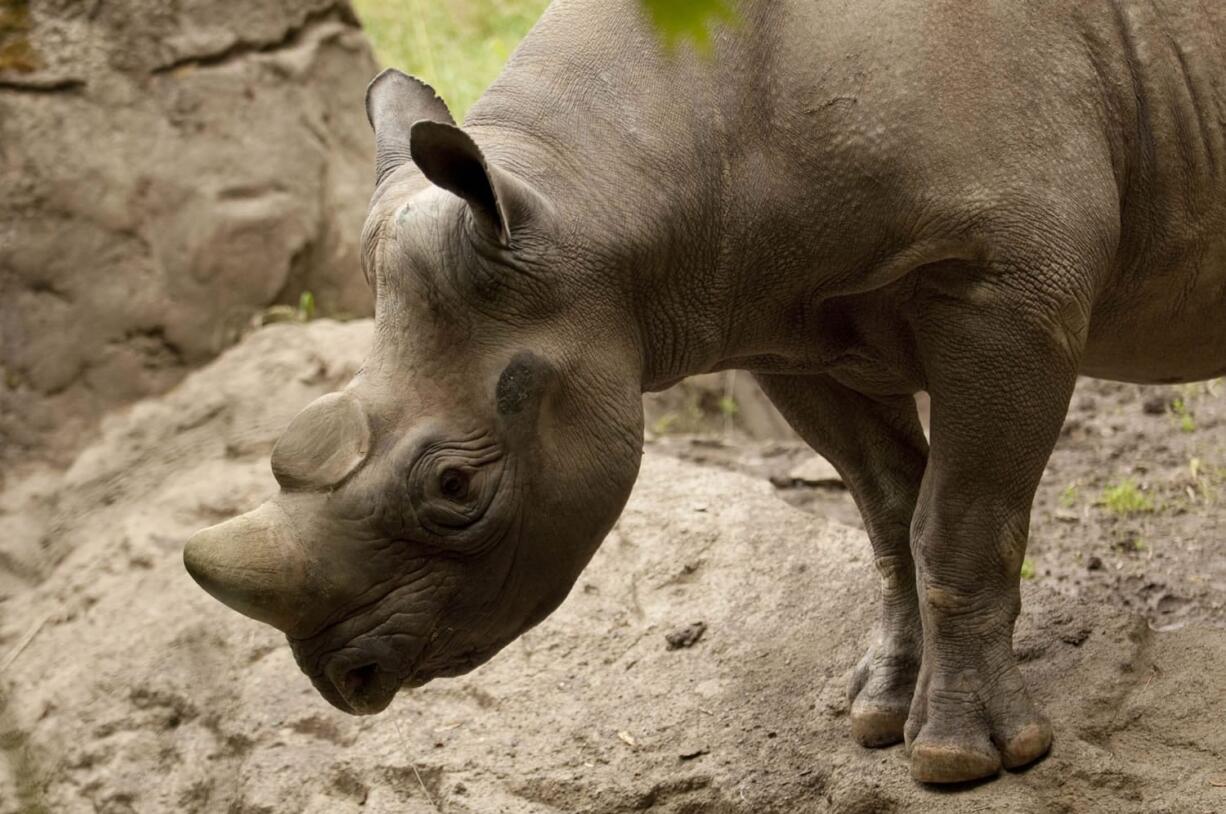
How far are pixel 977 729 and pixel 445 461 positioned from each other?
1450 mm

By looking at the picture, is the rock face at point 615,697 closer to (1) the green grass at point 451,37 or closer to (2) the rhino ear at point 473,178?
(2) the rhino ear at point 473,178

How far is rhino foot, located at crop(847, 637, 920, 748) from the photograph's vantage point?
3.92 meters

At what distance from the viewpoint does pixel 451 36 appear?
1114cm

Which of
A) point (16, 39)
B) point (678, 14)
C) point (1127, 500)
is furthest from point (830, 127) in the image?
point (16, 39)

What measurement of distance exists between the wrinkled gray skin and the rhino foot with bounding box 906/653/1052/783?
0.02 metres

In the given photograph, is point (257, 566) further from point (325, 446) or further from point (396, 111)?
point (396, 111)

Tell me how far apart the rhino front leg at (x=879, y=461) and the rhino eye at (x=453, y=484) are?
4.20ft

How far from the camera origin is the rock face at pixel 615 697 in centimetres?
379

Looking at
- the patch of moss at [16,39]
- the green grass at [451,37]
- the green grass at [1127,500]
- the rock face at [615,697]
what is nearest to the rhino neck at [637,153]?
the rock face at [615,697]

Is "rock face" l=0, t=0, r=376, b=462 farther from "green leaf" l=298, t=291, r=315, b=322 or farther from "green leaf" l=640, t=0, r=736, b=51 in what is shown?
"green leaf" l=640, t=0, r=736, b=51

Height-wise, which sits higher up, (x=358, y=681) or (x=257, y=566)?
(x=257, y=566)

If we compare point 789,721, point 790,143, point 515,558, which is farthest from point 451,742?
point 790,143

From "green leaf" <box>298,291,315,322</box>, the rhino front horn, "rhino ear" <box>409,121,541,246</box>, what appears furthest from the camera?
"green leaf" <box>298,291,315,322</box>

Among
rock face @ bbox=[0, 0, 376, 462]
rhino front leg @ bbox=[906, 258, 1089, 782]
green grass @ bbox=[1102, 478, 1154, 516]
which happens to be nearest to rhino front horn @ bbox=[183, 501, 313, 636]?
rhino front leg @ bbox=[906, 258, 1089, 782]
